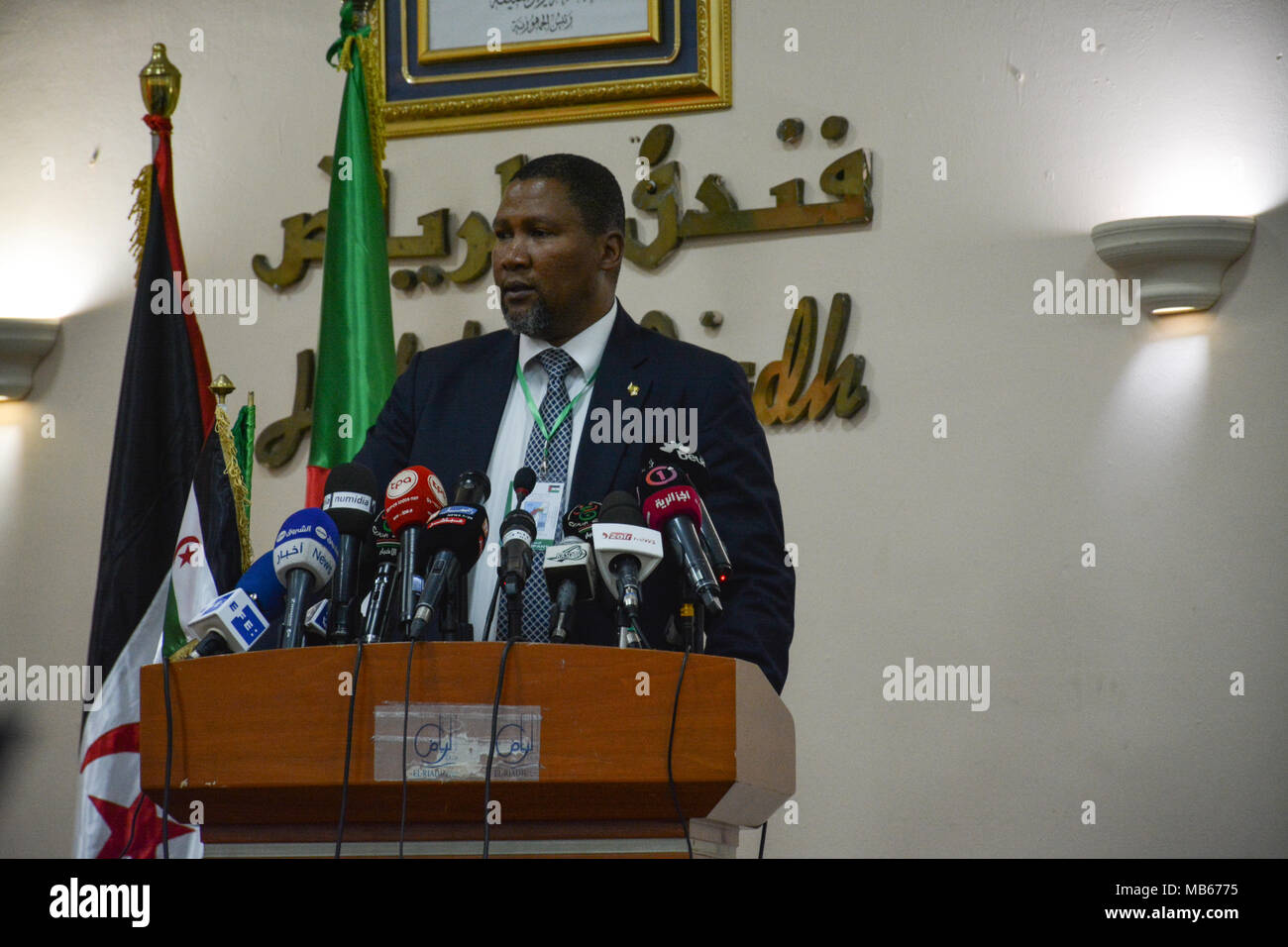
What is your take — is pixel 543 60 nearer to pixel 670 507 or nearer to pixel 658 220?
pixel 658 220

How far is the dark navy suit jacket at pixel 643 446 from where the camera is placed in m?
2.20

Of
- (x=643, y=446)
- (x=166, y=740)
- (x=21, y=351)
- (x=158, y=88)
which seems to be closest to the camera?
(x=166, y=740)

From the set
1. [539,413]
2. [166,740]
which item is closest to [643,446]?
[539,413]

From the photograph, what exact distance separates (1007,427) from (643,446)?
1.98m

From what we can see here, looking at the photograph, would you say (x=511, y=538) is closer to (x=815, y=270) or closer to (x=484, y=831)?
(x=484, y=831)

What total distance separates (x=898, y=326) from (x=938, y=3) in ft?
3.04

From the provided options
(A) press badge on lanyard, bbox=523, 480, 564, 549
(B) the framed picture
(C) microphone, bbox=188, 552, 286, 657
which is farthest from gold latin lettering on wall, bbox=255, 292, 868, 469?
(C) microphone, bbox=188, 552, 286, 657

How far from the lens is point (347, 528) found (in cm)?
192

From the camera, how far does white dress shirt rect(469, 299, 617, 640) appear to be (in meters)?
2.38

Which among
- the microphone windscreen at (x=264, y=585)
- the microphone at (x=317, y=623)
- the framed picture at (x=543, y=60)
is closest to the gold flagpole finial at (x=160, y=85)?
the framed picture at (x=543, y=60)

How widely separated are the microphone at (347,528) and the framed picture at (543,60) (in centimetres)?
237

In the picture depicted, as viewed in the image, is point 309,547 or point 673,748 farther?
point 309,547

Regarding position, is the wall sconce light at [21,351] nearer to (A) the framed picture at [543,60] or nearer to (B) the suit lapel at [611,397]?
(A) the framed picture at [543,60]

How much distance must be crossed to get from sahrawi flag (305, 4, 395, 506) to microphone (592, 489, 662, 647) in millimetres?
2111
